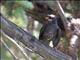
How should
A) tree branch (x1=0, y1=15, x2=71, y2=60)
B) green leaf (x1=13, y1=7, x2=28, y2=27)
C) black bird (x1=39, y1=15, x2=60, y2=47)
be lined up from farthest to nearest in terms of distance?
1. green leaf (x1=13, y1=7, x2=28, y2=27)
2. black bird (x1=39, y1=15, x2=60, y2=47)
3. tree branch (x1=0, y1=15, x2=71, y2=60)

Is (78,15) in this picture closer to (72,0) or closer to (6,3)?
(72,0)

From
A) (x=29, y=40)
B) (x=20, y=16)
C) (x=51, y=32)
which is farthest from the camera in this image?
(x=20, y=16)

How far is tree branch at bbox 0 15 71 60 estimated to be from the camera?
3.59 feet

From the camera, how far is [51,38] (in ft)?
5.14

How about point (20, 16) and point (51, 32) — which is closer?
point (51, 32)

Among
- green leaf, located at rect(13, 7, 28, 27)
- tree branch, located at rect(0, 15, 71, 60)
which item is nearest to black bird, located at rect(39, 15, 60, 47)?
tree branch, located at rect(0, 15, 71, 60)

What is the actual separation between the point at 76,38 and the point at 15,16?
0.70m

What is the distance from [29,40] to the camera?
3.63 ft

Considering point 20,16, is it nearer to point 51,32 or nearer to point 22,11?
point 22,11

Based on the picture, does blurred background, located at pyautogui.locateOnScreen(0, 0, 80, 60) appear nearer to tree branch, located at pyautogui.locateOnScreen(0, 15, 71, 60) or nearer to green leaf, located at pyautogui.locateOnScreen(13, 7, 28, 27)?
green leaf, located at pyautogui.locateOnScreen(13, 7, 28, 27)


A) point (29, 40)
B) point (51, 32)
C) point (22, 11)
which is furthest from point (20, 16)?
point (29, 40)

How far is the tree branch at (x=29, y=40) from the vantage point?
110 centimetres

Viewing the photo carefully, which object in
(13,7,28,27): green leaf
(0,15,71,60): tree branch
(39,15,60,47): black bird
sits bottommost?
(0,15,71,60): tree branch

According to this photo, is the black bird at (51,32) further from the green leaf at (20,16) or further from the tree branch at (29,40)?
the green leaf at (20,16)
